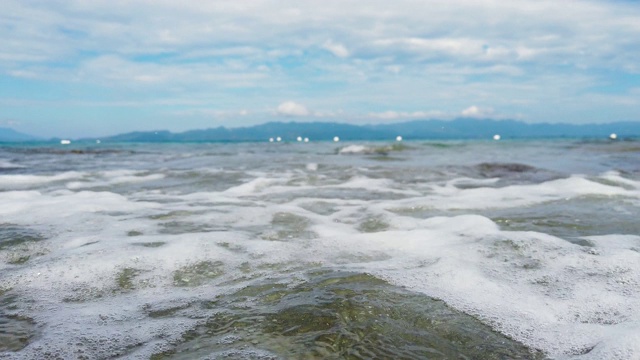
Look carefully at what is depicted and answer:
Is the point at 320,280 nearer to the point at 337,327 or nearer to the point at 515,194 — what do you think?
the point at 337,327

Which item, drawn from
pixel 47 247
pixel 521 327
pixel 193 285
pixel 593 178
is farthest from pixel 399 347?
pixel 593 178

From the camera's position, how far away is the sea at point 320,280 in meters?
2.63

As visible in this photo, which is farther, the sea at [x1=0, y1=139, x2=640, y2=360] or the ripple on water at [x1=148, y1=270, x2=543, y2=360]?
the sea at [x1=0, y1=139, x2=640, y2=360]

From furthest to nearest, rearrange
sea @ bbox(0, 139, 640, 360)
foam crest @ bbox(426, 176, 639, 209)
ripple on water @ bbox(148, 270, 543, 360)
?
1. foam crest @ bbox(426, 176, 639, 209)
2. sea @ bbox(0, 139, 640, 360)
3. ripple on water @ bbox(148, 270, 543, 360)

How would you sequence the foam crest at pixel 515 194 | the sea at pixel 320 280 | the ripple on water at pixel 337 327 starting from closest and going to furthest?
the ripple on water at pixel 337 327 < the sea at pixel 320 280 < the foam crest at pixel 515 194

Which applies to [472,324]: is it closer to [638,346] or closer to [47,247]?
[638,346]

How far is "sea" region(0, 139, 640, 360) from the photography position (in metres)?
2.63

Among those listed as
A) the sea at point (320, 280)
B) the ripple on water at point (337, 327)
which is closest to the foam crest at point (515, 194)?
the sea at point (320, 280)

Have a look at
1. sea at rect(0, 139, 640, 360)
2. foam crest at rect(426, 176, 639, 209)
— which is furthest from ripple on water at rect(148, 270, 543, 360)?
foam crest at rect(426, 176, 639, 209)

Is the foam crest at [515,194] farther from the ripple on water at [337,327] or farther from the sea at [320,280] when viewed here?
the ripple on water at [337,327]

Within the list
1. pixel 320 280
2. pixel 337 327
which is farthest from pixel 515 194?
pixel 337 327

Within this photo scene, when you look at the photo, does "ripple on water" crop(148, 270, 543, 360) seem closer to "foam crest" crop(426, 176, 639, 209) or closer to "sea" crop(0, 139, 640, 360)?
"sea" crop(0, 139, 640, 360)

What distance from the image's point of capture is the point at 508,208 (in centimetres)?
708

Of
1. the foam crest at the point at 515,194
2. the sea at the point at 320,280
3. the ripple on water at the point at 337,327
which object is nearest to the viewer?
the ripple on water at the point at 337,327
